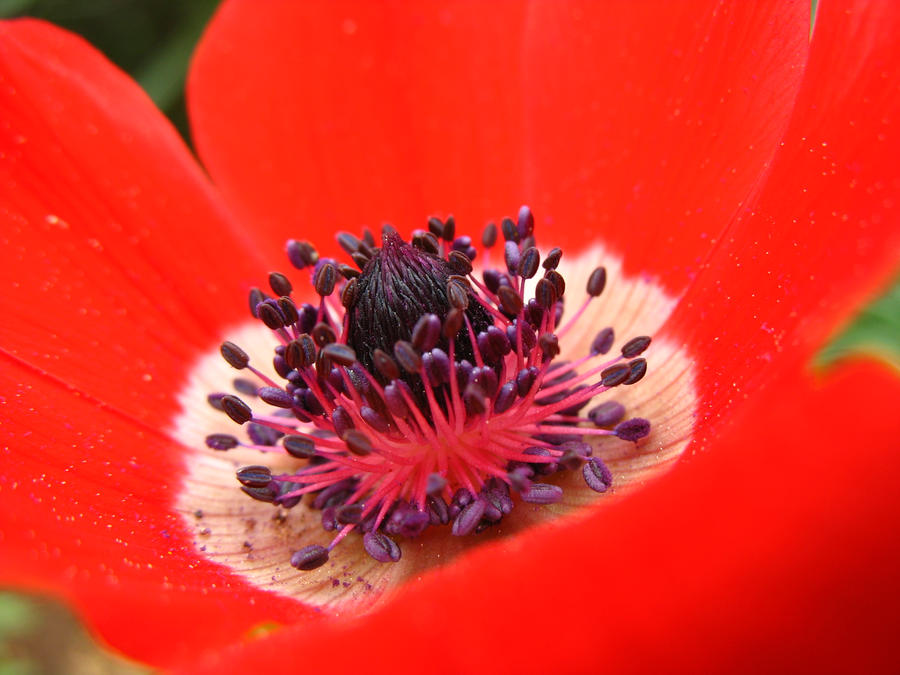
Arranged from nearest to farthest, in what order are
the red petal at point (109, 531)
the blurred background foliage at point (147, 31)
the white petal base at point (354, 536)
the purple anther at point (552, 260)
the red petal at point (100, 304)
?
the red petal at point (109, 531)
the red petal at point (100, 304)
the white petal base at point (354, 536)
the purple anther at point (552, 260)
the blurred background foliage at point (147, 31)

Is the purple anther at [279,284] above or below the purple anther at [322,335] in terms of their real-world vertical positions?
below

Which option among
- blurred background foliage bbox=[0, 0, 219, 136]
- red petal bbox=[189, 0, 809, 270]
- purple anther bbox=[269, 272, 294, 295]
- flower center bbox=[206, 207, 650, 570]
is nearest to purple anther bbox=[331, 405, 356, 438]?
flower center bbox=[206, 207, 650, 570]

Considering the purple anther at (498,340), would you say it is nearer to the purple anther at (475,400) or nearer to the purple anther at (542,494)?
the purple anther at (475,400)

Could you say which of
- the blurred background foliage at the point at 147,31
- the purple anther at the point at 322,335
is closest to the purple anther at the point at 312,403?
the purple anther at the point at 322,335

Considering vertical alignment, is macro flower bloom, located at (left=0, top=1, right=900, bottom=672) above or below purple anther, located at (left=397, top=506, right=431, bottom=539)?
above

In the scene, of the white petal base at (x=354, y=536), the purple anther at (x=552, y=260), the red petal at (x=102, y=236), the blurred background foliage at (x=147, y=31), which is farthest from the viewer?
the blurred background foliage at (x=147, y=31)

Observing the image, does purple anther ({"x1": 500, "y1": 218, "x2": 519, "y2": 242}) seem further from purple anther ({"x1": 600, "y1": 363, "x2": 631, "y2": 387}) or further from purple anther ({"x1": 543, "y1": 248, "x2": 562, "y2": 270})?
purple anther ({"x1": 600, "y1": 363, "x2": 631, "y2": 387})

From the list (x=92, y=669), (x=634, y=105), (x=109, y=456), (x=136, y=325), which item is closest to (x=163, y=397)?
(x=136, y=325)
